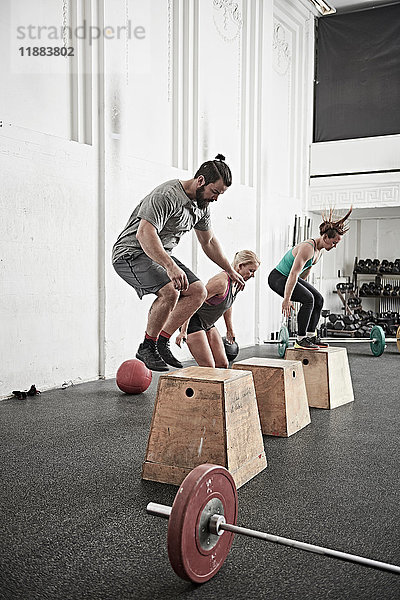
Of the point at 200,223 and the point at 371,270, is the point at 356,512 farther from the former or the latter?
the point at 371,270

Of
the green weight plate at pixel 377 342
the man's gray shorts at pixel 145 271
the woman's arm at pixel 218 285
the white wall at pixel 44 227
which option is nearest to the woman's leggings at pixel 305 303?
the green weight plate at pixel 377 342

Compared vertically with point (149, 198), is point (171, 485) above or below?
below

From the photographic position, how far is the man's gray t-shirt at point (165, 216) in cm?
283

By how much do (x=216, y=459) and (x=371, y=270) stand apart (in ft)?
19.5

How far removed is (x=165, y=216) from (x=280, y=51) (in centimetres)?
496

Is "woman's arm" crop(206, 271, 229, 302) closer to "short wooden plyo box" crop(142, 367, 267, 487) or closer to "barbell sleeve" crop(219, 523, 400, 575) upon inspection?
"short wooden plyo box" crop(142, 367, 267, 487)

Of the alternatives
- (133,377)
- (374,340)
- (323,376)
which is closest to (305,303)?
(374,340)

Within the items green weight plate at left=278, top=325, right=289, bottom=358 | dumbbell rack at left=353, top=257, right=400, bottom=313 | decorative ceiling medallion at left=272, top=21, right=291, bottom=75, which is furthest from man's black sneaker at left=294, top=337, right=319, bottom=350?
decorative ceiling medallion at left=272, top=21, right=291, bottom=75

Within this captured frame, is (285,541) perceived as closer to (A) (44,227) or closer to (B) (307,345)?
(B) (307,345)

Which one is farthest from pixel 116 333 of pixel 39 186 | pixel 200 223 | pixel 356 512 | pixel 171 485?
pixel 356 512

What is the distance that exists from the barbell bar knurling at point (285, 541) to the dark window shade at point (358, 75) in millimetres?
6628

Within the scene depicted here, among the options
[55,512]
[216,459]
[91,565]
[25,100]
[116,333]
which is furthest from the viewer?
[116,333]

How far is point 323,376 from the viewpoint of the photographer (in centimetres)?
338

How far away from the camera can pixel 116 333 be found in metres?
4.41
